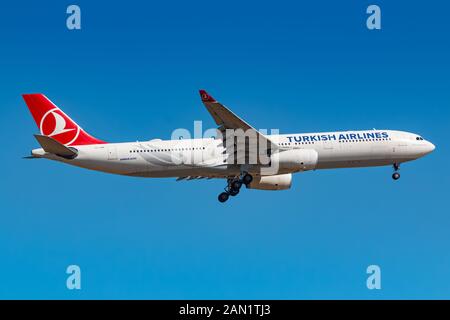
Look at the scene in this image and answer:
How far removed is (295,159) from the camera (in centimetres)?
5681

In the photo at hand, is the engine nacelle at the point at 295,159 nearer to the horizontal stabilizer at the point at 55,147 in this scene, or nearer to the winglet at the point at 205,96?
the winglet at the point at 205,96

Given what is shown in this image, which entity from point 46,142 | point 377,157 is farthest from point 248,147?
point 46,142

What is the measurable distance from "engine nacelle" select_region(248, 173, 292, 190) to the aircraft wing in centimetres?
546

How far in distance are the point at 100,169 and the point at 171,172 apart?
5.34 metres

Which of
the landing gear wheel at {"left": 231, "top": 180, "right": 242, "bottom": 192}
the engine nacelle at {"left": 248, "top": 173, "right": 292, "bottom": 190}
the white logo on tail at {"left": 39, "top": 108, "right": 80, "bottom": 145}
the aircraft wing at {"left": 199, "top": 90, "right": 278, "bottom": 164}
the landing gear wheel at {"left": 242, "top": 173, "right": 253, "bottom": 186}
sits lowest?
the landing gear wheel at {"left": 231, "top": 180, "right": 242, "bottom": 192}

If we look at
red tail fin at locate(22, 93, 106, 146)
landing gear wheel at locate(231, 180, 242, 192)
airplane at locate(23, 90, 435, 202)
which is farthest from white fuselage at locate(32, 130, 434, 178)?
red tail fin at locate(22, 93, 106, 146)

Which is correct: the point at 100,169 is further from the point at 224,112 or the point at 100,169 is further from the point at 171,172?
the point at 224,112

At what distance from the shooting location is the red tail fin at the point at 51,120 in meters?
59.1

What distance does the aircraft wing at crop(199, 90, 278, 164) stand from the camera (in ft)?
171

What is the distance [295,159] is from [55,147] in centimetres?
1774

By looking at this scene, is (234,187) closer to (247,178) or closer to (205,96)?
(247,178)

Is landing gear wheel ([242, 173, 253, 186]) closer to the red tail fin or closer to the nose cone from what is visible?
the red tail fin

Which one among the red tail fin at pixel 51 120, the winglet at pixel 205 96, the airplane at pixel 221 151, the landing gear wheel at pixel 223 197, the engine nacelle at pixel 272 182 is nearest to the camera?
the winglet at pixel 205 96

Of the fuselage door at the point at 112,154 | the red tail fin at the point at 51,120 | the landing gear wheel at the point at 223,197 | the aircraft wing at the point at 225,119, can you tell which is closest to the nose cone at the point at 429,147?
the aircraft wing at the point at 225,119
